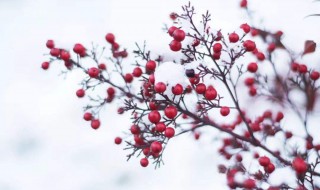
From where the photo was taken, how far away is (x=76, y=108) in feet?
18.6

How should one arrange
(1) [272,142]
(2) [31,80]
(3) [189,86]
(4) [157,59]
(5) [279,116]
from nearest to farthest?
(3) [189,86]
(4) [157,59]
(5) [279,116]
(1) [272,142]
(2) [31,80]

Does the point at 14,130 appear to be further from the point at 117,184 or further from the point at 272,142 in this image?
the point at 272,142

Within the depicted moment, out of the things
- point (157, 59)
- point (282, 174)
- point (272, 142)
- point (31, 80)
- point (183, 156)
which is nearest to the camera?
point (157, 59)

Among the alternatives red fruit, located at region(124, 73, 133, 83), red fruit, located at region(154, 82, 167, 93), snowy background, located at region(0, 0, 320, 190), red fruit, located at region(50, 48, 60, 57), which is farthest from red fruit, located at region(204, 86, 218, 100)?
snowy background, located at region(0, 0, 320, 190)

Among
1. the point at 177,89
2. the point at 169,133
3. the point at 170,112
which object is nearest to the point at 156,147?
the point at 169,133

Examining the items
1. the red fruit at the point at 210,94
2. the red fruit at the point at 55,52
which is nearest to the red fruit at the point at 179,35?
the red fruit at the point at 210,94

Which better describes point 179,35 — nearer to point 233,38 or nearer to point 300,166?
point 233,38

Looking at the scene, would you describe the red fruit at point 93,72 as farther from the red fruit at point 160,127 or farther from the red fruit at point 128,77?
the red fruit at point 160,127

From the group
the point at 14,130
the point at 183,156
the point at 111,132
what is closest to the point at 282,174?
the point at 183,156

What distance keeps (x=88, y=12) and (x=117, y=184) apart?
3.34 metres

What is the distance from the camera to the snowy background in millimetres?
5012

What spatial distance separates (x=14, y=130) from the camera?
544cm

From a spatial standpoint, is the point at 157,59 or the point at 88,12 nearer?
the point at 157,59

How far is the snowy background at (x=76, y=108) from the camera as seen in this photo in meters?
5.01
